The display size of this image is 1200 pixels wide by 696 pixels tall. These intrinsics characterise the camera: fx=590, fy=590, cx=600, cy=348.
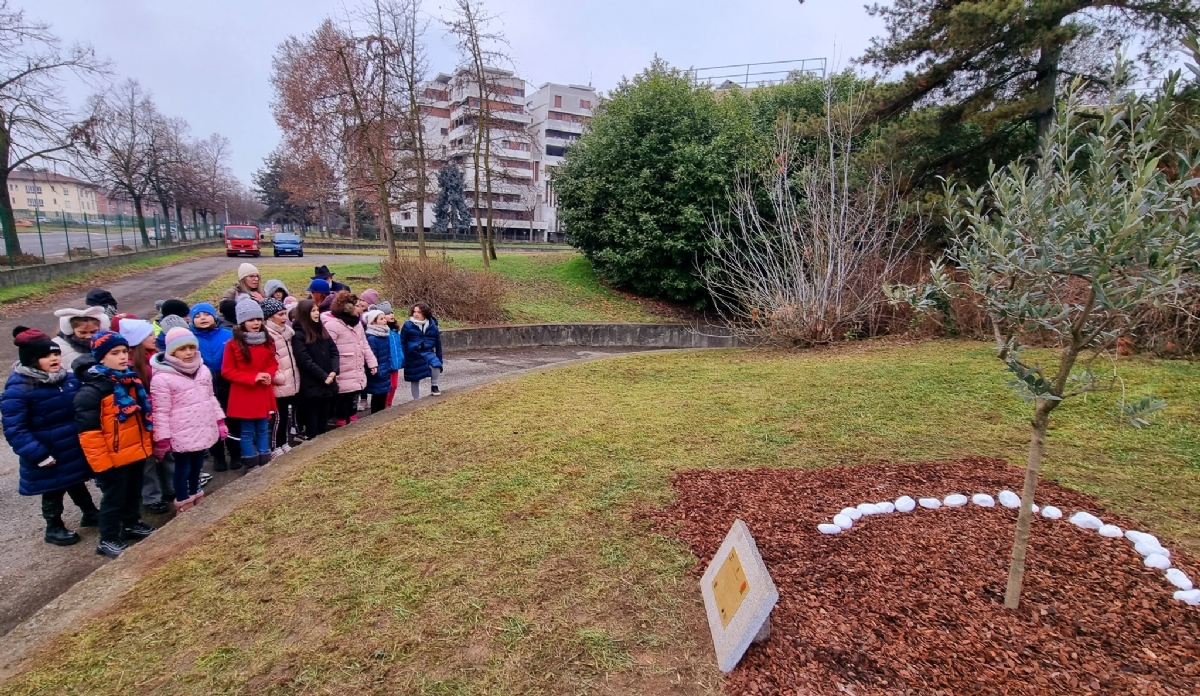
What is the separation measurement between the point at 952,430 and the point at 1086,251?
3488mm

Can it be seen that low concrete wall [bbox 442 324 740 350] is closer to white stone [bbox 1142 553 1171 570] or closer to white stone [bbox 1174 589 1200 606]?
white stone [bbox 1142 553 1171 570]

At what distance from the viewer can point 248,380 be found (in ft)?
15.1

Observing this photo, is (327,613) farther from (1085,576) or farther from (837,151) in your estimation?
(837,151)

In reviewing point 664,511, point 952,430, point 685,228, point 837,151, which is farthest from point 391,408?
point 685,228

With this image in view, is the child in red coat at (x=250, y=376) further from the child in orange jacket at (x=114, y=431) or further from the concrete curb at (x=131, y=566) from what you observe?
the child in orange jacket at (x=114, y=431)

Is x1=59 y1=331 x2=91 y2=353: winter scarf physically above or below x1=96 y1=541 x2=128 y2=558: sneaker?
above

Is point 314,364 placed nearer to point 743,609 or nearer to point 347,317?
point 347,317

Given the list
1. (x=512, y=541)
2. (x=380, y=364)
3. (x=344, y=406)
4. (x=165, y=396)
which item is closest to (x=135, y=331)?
(x=165, y=396)

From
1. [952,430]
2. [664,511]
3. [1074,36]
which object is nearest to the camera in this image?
[664,511]

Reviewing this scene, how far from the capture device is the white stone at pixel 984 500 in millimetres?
3500

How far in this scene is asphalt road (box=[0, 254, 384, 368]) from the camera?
10.0 metres

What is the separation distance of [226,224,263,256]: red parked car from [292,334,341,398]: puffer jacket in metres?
25.6

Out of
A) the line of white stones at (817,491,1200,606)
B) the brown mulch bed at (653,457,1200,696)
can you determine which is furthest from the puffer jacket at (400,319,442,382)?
the line of white stones at (817,491,1200,606)

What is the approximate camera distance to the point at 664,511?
3.57 meters
